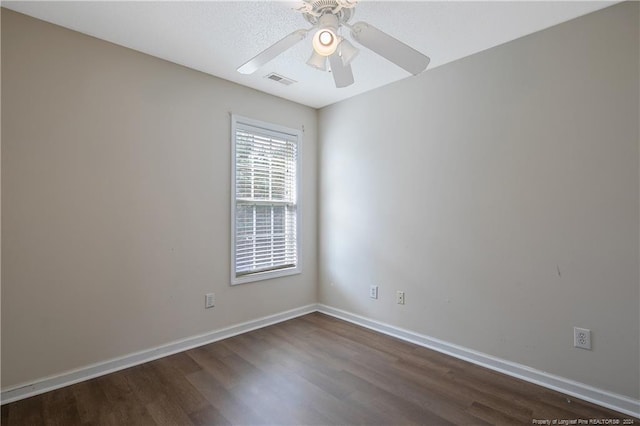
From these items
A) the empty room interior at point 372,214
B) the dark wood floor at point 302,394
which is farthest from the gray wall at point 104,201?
the dark wood floor at point 302,394

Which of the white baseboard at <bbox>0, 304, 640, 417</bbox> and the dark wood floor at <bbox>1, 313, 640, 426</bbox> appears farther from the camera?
the white baseboard at <bbox>0, 304, 640, 417</bbox>

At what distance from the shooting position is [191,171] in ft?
9.40

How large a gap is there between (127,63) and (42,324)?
1.98m

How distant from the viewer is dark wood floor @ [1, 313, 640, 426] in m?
1.88

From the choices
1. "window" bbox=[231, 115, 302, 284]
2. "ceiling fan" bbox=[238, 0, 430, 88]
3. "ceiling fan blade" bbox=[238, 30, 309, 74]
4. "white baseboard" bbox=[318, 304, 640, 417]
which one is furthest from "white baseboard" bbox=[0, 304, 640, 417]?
"ceiling fan blade" bbox=[238, 30, 309, 74]

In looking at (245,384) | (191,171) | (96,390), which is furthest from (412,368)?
(191,171)

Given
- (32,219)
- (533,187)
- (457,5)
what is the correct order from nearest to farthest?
1. (457,5)
2. (32,219)
3. (533,187)

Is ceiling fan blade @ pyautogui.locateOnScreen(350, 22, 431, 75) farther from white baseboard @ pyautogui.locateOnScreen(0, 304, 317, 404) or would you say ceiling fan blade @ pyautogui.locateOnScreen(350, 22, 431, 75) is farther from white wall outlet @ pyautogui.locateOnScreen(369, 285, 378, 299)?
white baseboard @ pyautogui.locateOnScreen(0, 304, 317, 404)

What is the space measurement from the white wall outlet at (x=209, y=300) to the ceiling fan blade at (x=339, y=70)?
2170mm

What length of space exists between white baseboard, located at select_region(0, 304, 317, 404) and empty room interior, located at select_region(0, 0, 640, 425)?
0.04 ft

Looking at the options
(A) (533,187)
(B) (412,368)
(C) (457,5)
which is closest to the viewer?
(C) (457,5)

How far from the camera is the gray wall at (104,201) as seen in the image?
6.81 ft

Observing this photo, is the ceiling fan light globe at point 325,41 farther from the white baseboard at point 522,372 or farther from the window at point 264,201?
the white baseboard at point 522,372

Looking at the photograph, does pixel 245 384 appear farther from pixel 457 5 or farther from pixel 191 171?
pixel 457 5
